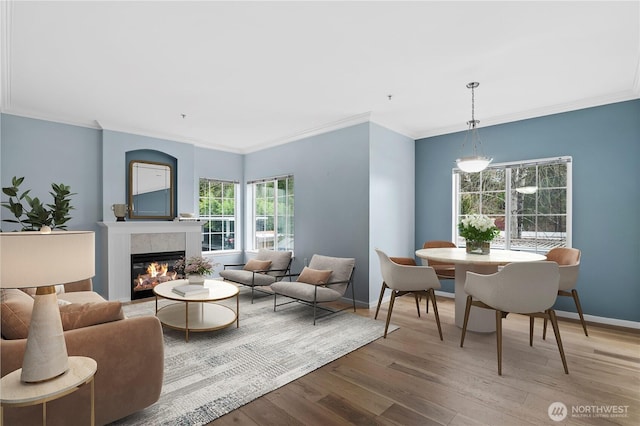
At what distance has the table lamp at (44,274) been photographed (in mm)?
1306

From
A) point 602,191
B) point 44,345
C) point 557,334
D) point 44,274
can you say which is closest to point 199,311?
point 44,345

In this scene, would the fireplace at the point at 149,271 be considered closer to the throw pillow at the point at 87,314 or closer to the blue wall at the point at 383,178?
the blue wall at the point at 383,178

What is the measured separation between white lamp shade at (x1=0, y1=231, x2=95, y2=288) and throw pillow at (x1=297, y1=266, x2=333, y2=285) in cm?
296

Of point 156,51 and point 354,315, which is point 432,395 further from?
point 156,51

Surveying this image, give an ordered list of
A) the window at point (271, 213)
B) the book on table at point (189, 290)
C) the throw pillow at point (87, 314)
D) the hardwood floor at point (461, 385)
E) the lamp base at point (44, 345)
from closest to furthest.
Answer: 1. the lamp base at point (44, 345)
2. the throw pillow at point (87, 314)
3. the hardwood floor at point (461, 385)
4. the book on table at point (189, 290)
5. the window at point (271, 213)

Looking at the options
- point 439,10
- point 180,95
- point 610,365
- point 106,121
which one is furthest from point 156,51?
Result: point 610,365

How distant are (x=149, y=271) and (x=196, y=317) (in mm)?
2104

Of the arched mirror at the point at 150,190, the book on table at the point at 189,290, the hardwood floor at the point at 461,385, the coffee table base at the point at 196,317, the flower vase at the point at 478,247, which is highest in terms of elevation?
the arched mirror at the point at 150,190

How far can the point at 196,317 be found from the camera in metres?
3.59

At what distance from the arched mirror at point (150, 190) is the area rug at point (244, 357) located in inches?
67.9

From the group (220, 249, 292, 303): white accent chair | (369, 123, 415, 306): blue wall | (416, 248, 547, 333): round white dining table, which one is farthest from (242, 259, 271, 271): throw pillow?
(416, 248, 547, 333): round white dining table

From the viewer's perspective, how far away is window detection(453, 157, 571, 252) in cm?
415

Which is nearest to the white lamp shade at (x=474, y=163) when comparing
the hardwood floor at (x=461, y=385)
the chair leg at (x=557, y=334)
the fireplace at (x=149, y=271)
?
Result: the chair leg at (x=557, y=334)

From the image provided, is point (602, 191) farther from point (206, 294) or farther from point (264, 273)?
point (206, 294)
